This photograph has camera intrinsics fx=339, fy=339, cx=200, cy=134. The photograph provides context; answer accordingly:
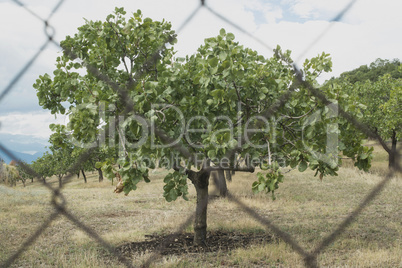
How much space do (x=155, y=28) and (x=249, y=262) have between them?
3.16 metres

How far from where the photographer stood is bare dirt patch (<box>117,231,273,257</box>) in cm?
507

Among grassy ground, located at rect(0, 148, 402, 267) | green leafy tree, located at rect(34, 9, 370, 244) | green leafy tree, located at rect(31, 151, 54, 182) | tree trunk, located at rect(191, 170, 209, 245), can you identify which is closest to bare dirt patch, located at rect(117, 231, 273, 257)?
tree trunk, located at rect(191, 170, 209, 245)

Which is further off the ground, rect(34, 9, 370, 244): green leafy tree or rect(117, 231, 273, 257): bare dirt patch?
rect(34, 9, 370, 244): green leafy tree

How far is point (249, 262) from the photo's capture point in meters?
4.32

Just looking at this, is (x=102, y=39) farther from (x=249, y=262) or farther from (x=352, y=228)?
(x=352, y=228)

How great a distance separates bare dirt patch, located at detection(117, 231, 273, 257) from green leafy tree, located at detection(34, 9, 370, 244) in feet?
4.88

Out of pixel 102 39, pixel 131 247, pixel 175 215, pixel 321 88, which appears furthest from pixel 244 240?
pixel 102 39

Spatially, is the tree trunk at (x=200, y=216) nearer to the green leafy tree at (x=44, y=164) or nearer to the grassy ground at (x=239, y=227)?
the grassy ground at (x=239, y=227)

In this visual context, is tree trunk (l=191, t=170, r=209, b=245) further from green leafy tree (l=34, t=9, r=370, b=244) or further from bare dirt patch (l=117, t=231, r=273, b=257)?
green leafy tree (l=34, t=9, r=370, b=244)

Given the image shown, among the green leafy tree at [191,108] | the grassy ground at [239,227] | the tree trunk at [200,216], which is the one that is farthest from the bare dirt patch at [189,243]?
the green leafy tree at [191,108]

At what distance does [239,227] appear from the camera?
6.62 meters

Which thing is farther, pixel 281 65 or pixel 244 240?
pixel 244 240

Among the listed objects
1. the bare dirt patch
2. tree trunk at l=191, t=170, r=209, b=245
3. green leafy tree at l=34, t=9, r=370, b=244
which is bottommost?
the bare dirt patch

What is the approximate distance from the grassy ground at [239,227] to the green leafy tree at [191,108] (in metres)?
Result: 1.28
